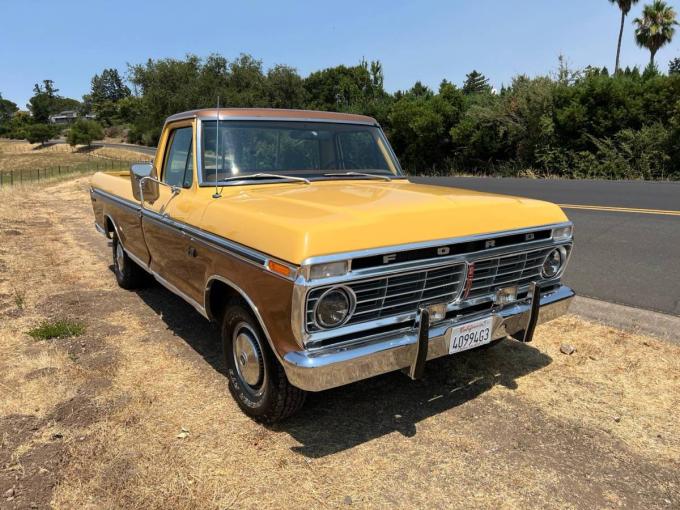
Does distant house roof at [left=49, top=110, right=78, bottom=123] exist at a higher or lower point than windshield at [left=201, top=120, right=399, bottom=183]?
higher

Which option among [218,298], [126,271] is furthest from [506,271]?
[126,271]

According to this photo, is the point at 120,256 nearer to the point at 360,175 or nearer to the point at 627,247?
the point at 360,175

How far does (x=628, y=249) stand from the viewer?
704 centimetres

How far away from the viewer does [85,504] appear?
2533 millimetres

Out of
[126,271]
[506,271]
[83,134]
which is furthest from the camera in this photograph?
[83,134]

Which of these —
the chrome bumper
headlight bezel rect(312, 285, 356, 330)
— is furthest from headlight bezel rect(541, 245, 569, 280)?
headlight bezel rect(312, 285, 356, 330)

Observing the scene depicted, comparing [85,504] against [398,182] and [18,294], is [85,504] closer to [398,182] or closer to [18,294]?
[398,182]

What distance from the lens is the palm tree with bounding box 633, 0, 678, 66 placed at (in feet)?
132

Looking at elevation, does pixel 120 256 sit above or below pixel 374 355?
below

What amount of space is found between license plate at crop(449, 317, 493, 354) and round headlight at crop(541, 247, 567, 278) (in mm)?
782

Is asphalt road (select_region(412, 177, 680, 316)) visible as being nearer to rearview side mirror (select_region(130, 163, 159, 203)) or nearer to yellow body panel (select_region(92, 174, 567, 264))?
yellow body panel (select_region(92, 174, 567, 264))

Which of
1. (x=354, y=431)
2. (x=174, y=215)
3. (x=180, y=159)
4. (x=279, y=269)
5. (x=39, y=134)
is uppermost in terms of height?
(x=39, y=134)

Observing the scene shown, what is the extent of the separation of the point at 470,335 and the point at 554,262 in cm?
106

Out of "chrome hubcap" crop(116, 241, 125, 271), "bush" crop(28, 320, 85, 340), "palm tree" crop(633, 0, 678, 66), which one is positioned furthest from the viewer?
"palm tree" crop(633, 0, 678, 66)
